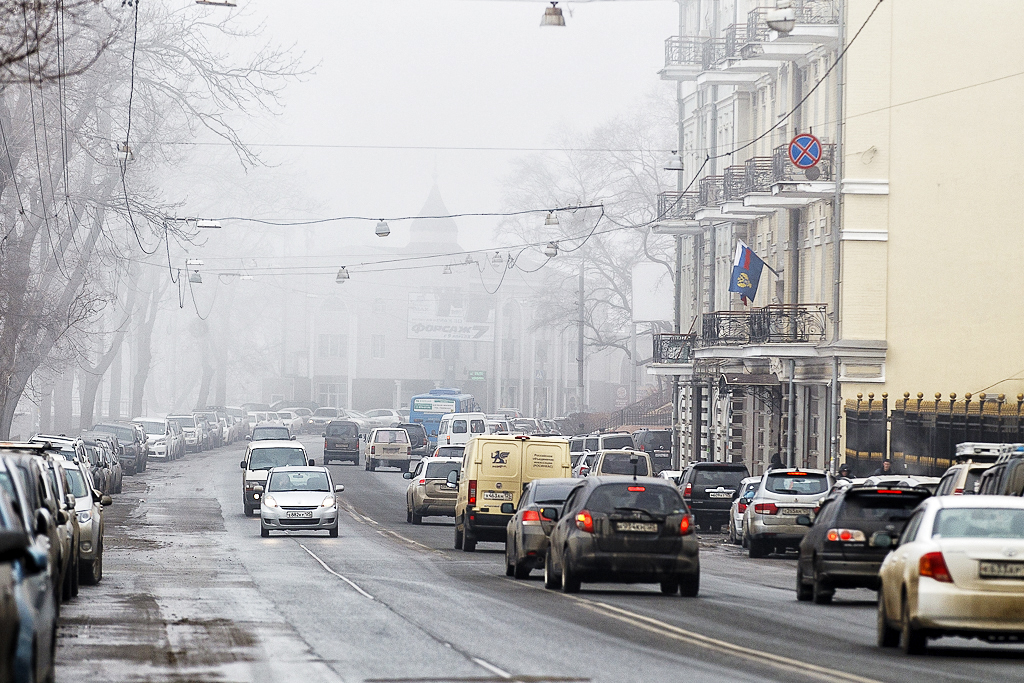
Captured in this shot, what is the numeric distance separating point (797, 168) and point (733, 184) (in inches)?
161

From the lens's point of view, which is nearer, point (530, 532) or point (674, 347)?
point (530, 532)

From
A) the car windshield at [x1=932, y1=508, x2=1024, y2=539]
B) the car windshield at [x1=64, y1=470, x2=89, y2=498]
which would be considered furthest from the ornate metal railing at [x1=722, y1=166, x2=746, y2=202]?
the car windshield at [x1=932, y1=508, x2=1024, y2=539]

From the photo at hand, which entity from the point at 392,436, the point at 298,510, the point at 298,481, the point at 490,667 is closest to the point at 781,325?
the point at 298,481

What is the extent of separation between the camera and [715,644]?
48.7 ft

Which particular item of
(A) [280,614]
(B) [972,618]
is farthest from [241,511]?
(B) [972,618]

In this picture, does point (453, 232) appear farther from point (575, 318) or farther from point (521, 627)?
point (521, 627)

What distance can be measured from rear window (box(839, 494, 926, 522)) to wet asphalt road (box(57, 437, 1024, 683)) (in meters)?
1.13

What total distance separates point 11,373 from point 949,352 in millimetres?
25104

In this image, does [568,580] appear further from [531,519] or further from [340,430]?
[340,430]

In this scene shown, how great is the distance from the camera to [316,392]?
146625mm

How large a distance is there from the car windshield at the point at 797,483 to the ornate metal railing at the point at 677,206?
87.3 feet

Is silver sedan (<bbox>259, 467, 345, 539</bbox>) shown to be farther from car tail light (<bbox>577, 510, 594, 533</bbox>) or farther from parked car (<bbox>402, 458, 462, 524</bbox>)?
car tail light (<bbox>577, 510, 594, 533</bbox>)

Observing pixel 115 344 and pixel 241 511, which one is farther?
pixel 115 344

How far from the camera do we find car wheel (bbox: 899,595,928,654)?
1445 centimetres
